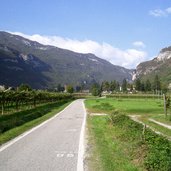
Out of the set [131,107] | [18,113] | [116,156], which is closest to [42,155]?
[116,156]

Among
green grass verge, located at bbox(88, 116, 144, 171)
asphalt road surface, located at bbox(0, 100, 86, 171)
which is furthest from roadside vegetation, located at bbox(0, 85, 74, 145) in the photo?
green grass verge, located at bbox(88, 116, 144, 171)

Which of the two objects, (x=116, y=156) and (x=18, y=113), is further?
(x=18, y=113)

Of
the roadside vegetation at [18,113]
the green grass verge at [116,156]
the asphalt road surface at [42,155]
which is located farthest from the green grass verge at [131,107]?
the green grass verge at [116,156]

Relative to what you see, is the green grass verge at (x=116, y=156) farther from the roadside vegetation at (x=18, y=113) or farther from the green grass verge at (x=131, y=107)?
the green grass verge at (x=131, y=107)

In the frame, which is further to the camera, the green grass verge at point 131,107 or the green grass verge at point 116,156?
the green grass verge at point 131,107

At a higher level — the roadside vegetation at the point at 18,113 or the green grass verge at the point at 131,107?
the roadside vegetation at the point at 18,113

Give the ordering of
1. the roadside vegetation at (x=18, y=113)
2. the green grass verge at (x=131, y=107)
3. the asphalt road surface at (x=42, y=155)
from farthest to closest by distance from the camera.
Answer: the green grass verge at (x=131, y=107) < the roadside vegetation at (x=18, y=113) < the asphalt road surface at (x=42, y=155)

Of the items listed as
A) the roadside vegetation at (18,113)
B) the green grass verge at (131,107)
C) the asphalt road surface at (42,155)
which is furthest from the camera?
the green grass verge at (131,107)

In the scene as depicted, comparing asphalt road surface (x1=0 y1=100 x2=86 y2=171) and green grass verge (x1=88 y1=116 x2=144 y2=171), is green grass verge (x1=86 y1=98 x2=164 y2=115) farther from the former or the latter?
green grass verge (x1=88 y1=116 x2=144 y2=171)

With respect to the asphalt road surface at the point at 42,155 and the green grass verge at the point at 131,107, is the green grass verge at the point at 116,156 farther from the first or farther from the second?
the green grass verge at the point at 131,107

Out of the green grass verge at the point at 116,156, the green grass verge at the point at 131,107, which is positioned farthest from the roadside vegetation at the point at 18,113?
the green grass verge at the point at 131,107

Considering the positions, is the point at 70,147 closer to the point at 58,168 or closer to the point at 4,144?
the point at 4,144

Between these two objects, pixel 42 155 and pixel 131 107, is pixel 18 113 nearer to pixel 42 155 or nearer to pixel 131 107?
pixel 131 107

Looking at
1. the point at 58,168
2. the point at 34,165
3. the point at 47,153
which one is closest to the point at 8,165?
the point at 34,165
